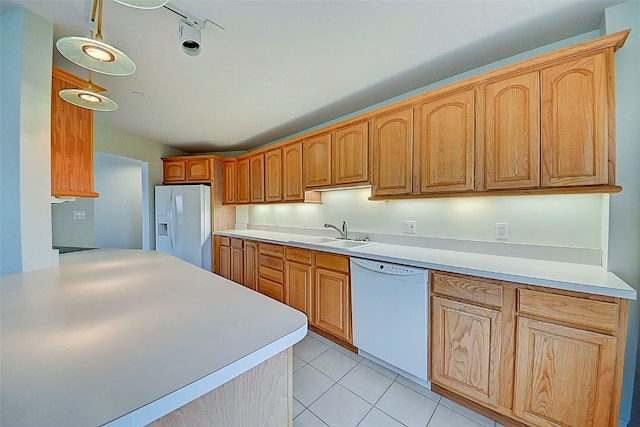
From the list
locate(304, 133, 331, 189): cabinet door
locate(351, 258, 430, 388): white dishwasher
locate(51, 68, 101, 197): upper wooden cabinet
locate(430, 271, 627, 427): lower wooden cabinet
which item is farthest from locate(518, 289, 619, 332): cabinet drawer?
locate(51, 68, 101, 197): upper wooden cabinet

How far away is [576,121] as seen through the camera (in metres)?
1.36

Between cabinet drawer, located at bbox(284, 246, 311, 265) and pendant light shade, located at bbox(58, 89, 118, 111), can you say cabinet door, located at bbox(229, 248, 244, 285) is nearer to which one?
cabinet drawer, located at bbox(284, 246, 311, 265)

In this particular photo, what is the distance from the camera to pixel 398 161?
2076 mm

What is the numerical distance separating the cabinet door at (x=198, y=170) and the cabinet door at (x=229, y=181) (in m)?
0.27

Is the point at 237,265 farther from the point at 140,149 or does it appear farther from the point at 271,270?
the point at 140,149

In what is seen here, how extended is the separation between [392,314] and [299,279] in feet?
3.47

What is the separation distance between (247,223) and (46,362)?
154 inches

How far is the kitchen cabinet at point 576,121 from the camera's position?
1291 millimetres

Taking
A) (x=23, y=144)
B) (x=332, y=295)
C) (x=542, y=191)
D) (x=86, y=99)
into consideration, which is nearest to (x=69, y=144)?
(x=23, y=144)

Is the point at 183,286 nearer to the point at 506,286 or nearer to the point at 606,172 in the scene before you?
the point at 506,286

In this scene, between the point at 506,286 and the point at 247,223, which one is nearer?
the point at 506,286

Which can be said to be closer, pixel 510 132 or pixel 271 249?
pixel 510 132

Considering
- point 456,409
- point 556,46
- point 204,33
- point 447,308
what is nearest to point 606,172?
point 556,46

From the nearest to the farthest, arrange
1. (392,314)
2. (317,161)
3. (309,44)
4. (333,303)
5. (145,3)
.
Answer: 1. (145,3)
2. (309,44)
3. (392,314)
4. (333,303)
5. (317,161)
